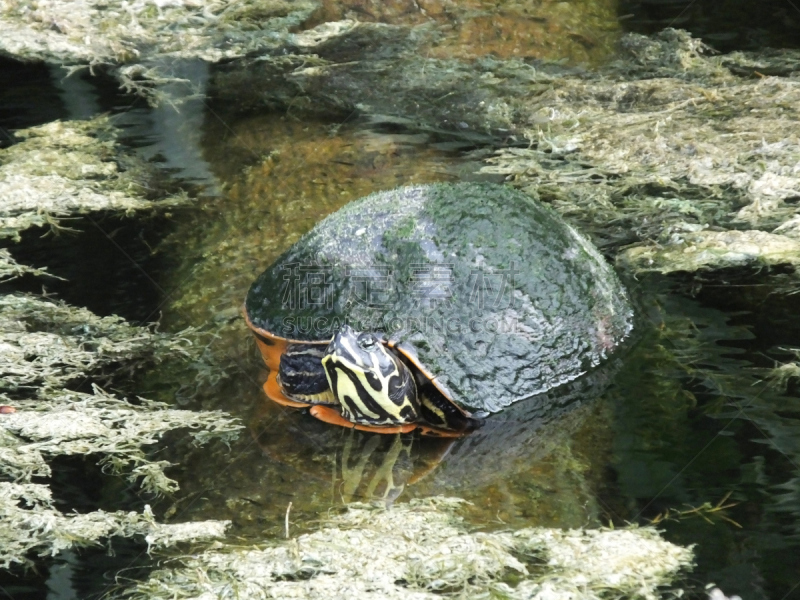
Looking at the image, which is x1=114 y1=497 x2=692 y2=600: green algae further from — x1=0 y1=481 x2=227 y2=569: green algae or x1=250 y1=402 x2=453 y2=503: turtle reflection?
x1=250 y1=402 x2=453 y2=503: turtle reflection

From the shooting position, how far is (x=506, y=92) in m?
6.86

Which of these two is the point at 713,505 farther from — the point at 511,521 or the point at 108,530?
the point at 108,530

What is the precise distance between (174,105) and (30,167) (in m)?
1.27

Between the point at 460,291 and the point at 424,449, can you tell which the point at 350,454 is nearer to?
the point at 424,449

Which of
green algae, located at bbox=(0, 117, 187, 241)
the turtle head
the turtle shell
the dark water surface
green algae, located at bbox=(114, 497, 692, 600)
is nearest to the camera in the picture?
green algae, located at bbox=(114, 497, 692, 600)

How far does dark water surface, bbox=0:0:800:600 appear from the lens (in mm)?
3102

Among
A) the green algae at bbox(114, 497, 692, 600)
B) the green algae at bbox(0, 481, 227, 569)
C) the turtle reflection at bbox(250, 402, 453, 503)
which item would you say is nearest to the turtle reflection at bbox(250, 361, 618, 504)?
the turtle reflection at bbox(250, 402, 453, 503)

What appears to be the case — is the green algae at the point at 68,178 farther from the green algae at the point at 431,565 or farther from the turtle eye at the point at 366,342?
the green algae at the point at 431,565

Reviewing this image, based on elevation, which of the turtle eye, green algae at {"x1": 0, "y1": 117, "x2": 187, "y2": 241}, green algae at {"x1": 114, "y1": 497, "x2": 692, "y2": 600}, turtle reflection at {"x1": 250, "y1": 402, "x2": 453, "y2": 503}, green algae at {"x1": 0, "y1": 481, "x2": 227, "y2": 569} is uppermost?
the turtle eye

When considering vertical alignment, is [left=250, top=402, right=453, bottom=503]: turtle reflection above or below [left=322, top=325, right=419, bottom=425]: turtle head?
below

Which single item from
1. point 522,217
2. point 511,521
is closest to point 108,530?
point 511,521

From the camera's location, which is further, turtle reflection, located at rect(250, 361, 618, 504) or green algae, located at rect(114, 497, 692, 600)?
turtle reflection, located at rect(250, 361, 618, 504)

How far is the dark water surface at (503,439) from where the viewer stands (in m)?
3.10

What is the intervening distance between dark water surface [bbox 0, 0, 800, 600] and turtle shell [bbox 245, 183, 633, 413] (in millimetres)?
190
